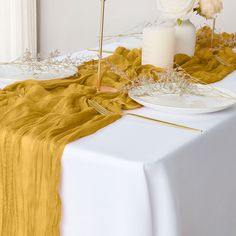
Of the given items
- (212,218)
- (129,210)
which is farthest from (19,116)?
(212,218)

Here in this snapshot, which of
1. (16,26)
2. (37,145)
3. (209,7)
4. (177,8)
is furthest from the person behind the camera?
(16,26)

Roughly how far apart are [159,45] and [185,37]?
9.9 inches

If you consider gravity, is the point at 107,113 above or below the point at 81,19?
above

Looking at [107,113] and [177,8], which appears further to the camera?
[177,8]

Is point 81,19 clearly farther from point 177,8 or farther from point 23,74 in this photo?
point 23,74

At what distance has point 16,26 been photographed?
4180mm

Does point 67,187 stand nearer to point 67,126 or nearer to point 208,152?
point 67,126

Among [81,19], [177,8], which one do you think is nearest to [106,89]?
[177,8]

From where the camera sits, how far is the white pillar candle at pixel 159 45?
1.90m

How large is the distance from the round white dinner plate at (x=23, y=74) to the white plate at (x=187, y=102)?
28 centimetres

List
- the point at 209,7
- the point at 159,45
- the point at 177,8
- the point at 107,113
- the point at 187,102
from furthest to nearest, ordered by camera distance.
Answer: the point at 209,7 → the point at 177,8 → the point at 159,45 → the point at 187,102 → the point at 107,113

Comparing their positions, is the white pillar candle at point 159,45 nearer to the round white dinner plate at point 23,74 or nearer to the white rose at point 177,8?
the white rose at point 177,8

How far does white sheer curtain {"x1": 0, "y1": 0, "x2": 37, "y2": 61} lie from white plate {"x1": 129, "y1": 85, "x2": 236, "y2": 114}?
2.74m

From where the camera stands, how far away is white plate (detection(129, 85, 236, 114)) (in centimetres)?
145
